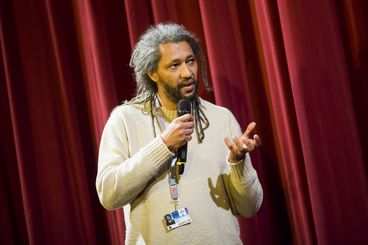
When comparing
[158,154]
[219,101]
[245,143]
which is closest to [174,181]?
[158,154]

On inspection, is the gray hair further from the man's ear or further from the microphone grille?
the microphone grille

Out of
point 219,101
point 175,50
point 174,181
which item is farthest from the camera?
point 219,101

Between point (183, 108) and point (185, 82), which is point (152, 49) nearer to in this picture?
point (185, 82)

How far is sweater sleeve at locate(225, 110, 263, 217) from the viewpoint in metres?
1.56

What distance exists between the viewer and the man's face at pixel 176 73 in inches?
63.2

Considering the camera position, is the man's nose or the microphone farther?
the man's nose

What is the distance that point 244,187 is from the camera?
1.57m

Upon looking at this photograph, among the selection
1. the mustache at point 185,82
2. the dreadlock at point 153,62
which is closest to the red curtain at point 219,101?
the dreadlock at point 153,62

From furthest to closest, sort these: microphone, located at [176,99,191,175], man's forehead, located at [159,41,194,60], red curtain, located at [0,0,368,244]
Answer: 1. red curtain, located at [0,0,368,244]
2. man's forehead, located at [159,41,194,60]
3. microphone, located at [176,99,191,175]

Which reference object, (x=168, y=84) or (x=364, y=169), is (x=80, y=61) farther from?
(x=364, y=169)

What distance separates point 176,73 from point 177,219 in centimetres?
48

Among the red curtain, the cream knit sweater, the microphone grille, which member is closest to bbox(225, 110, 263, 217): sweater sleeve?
the cream knit sweater

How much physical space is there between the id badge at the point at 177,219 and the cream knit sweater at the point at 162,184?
16mm

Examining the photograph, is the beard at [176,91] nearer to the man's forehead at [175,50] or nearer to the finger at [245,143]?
the man's forehead at [175,50]
